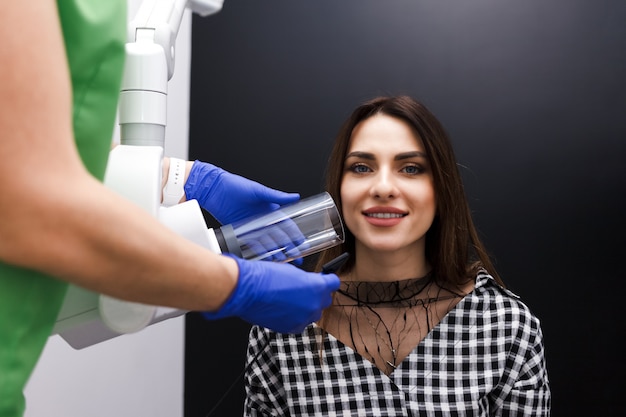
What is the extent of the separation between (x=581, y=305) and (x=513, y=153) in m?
0.56

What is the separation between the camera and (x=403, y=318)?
1.69m

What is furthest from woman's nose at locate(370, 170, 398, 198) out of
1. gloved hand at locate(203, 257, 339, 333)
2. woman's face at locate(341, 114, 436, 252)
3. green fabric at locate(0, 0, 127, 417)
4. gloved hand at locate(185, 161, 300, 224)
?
green fabric at locate(0, 0, 127, 417)

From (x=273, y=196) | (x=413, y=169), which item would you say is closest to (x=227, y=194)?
(x=273, y=196)

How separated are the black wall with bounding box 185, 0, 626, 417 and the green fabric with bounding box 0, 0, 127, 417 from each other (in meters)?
1.71

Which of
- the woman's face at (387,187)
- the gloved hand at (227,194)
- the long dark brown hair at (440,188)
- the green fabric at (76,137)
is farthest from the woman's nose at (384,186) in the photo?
the green fabric at (76,137)

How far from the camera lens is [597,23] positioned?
228 cm

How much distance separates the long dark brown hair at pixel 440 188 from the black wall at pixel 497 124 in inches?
23.1

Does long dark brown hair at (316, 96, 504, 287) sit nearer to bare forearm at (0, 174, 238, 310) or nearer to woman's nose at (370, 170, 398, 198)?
woman's nose at (370, 170, 398, 198)

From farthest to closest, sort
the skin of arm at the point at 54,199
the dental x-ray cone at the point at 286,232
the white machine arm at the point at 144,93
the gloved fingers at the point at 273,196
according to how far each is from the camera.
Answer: the gloved fingers at the point at 273,196 < the dental x-ray cone at the point at 286,232 < the white machine arm at the point at 144,93 < the skin of arm at the point at 54,199

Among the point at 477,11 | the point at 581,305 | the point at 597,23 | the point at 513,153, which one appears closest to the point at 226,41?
the point at 477,11

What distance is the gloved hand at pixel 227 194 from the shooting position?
145 centimetres

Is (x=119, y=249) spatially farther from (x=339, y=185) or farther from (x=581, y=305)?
(x=581, y=305)

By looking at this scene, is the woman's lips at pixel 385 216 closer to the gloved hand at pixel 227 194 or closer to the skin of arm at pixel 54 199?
the gloved hand at pixel 227 194

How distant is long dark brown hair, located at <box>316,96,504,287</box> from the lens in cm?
169
